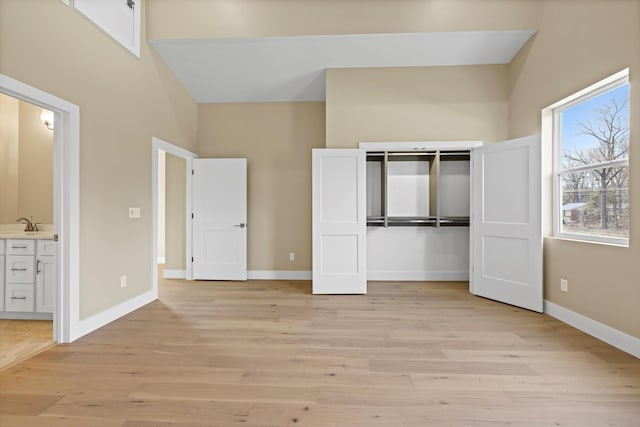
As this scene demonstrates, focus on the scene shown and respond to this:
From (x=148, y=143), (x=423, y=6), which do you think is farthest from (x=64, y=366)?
(x=423, y=6)

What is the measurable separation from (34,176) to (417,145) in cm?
487

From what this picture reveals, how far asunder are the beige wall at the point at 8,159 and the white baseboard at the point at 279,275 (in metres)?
3.08

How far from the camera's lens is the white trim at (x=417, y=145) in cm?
434

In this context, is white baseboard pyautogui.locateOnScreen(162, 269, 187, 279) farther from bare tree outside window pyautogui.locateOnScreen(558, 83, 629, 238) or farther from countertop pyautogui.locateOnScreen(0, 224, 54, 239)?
bare tree outside window pyautogui.locateOnScreen(558, 83, 629, 238)

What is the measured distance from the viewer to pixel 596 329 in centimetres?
282

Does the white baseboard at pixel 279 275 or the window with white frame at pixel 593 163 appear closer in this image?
the window with white frame at pixel 593 163

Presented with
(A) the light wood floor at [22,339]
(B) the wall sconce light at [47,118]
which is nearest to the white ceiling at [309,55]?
(B) the wall sconce light at [47,118]

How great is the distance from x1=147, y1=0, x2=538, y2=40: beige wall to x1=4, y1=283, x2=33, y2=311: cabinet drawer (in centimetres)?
316

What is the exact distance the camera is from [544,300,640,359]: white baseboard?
8.16 feet

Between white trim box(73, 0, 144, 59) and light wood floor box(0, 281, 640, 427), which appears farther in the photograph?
white trim box(73, 0, 144, 59)

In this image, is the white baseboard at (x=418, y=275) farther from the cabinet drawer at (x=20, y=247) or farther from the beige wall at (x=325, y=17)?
the cabinet drawer at (x=20, y=247)

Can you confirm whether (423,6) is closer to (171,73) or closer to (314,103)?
(314,103)

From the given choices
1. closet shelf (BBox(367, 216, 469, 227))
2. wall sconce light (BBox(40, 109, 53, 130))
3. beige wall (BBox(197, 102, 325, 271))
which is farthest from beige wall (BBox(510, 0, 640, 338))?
wall sconce light (BBox(40, 109, 53, 130))

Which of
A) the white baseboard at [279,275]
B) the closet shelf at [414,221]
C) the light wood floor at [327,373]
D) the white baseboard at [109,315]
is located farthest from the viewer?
the white baseboard at [279,275]
